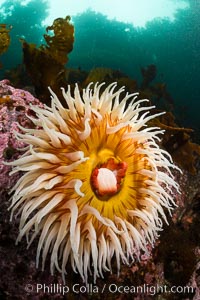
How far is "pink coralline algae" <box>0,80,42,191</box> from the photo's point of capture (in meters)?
2.79

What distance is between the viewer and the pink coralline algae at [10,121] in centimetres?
279

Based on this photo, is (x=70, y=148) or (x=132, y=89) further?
(x=132, y=89)

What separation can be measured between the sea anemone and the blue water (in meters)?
21.9

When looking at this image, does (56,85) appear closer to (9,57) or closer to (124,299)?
(124,299)

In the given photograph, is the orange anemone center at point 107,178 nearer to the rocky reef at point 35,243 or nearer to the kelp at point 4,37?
the rocky reef at point 35,243

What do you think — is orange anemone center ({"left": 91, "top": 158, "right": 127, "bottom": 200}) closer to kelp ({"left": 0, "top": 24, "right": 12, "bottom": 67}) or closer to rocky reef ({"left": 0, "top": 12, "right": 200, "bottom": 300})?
rocky reef ({"left": 0, "top": 12, "right": 200, "bottom": 300})

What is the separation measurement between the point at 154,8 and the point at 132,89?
799 inches

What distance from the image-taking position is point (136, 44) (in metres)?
26.2

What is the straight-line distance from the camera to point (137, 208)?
105 inches

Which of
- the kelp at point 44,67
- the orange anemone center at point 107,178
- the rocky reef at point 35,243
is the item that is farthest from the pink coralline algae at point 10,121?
the orange anemone center at point 107,178

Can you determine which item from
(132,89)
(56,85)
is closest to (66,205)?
(56,85)

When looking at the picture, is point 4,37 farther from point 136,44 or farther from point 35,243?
point 136,44

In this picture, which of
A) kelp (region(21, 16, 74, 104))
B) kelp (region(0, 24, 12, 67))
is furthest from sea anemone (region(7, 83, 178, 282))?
kelp (region(0, 24, 12, 67))

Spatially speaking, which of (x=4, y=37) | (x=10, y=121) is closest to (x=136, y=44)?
(x=4, y=37)
